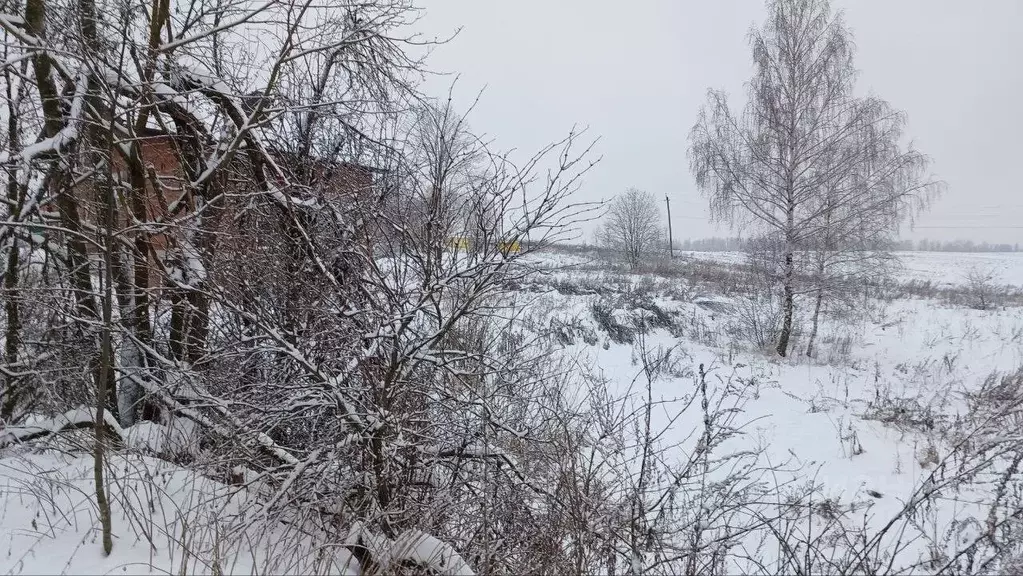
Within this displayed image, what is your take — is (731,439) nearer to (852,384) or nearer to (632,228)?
(852,384)

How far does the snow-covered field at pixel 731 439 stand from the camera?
2.50 m

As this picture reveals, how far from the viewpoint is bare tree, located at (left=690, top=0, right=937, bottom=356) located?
35.3 feet

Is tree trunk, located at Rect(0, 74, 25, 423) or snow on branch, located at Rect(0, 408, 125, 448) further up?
tree trunk, located at Rect(0, 74, 25, 423)

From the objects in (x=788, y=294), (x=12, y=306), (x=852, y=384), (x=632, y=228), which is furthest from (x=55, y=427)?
(x=632, y=228)

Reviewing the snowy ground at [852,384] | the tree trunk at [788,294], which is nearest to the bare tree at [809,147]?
the tree trunk at [788,294]

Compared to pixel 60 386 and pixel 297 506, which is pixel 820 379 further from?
pixel 60 386

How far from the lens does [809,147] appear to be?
36.0 feet

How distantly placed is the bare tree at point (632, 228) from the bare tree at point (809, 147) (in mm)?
20897

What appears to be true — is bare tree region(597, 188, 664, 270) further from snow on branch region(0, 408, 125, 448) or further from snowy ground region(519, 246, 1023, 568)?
snow on branch region(0, 408, 125, 448)

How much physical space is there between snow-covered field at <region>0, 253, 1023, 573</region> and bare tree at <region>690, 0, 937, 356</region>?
273 centimetres

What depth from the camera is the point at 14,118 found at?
4113mm

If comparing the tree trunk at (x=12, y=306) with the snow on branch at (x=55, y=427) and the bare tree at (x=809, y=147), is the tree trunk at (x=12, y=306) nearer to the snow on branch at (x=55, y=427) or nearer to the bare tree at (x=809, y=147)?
the snow on branch at (x=55, y=427)

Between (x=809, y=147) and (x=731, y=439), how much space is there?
789cm

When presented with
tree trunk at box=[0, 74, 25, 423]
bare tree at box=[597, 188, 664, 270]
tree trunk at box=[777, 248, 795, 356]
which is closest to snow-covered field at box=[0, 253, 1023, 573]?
tree trunk at box=[777, 248, 795, 356]
